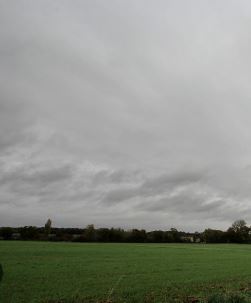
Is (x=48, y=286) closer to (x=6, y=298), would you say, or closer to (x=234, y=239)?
(x=6, y=298)

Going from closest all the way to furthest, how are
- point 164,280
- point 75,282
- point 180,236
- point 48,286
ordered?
1. point 48,286
2. point 75,282
3. point 164,280
4. point 180,236

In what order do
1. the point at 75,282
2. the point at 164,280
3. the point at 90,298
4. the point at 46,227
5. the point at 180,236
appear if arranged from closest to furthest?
the point at 90,298, the point at 75,282, the point at 164,280, the point at 180,236, the point at 46,227

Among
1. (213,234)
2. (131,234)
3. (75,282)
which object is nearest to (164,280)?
(75,282)

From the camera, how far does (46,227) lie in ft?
645

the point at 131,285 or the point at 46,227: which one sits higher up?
the point at 46,227

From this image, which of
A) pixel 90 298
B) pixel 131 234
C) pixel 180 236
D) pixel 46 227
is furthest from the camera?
pixel 46 227

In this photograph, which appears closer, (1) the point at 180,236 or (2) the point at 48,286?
(2) the point at 48,286

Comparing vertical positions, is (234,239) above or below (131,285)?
Answer: above

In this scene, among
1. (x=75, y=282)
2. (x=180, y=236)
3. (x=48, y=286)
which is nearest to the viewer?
(x=48, y=286)

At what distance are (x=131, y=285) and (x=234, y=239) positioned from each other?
167420mm

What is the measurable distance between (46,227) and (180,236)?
196 ft

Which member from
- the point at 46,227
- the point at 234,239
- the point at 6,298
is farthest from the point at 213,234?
the point at 6,298

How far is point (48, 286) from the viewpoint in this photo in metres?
26.7

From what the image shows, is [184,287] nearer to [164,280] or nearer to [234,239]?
[164,280]
